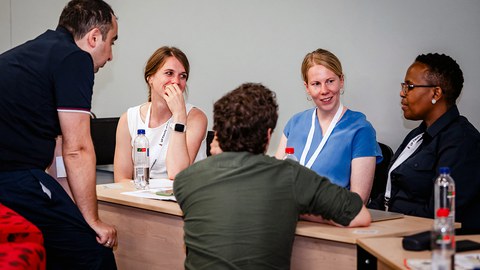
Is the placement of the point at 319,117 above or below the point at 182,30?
below

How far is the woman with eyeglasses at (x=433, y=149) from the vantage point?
9.76 feet

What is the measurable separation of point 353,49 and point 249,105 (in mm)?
2253

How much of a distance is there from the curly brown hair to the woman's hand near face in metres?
1.40

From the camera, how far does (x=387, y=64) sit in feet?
13.9

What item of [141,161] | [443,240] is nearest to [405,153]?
[141,161]

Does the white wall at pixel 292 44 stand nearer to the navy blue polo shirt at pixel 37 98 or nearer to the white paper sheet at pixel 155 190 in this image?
the white paper sheet at pixel 155 190

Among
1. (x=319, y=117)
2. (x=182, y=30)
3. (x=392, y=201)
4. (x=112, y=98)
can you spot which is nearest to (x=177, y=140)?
(x=319, y=117)

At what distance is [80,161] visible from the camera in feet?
8.52

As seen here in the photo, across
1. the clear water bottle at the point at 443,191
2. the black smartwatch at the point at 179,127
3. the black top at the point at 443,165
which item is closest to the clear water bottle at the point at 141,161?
the black smartwatch at the point at 179,127

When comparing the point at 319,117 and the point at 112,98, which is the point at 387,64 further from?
the point at 112,98

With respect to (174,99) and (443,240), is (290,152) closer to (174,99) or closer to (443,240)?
(174,99)

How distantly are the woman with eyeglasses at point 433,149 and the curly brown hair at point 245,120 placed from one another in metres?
1.12

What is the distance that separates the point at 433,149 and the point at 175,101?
1.49 meters

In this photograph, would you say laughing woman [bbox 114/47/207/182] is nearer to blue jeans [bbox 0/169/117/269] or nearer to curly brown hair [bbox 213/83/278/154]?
blue jeans [bbox 0/169/117/269]
